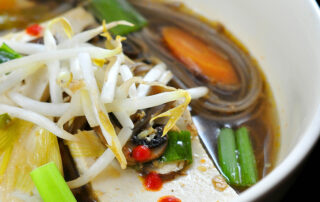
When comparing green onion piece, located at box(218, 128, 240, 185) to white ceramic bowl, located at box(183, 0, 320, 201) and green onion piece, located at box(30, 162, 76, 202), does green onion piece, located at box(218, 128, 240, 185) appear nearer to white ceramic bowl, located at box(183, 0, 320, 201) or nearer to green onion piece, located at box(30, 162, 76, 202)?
white ceramic bowl, located at box(183, 0, 320, 201)

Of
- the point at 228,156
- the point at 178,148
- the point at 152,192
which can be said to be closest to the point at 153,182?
the point at 152,192

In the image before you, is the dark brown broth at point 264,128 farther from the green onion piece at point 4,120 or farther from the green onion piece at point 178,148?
the green onion piece at point 4,120

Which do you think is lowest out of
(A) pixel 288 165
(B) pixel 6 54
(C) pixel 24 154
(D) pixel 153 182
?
(C) pixel 24 154

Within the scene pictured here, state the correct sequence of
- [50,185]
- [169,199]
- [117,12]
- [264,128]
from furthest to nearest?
[117,12] < [264,128] < [169,199] < [50,185]

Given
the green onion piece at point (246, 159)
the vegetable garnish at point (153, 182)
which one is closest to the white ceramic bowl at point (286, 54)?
the green onion piece at point (246, 159)

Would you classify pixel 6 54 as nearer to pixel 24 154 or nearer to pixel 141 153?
pixel 24 154

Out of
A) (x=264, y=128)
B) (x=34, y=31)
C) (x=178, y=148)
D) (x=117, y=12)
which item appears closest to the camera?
(x=178, y=148)

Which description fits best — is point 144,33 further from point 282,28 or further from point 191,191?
point 191,191
